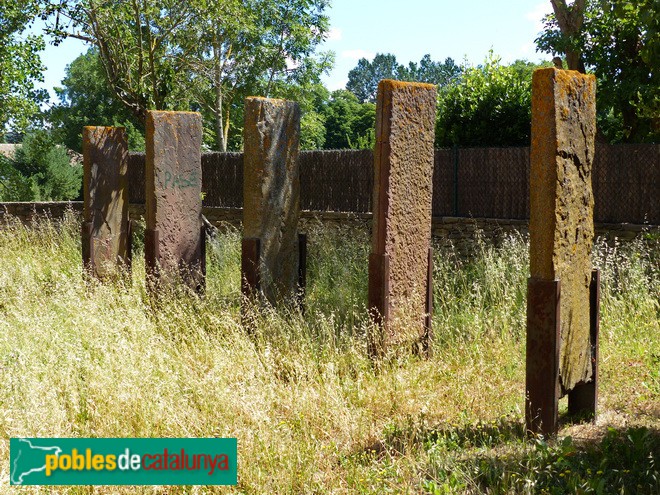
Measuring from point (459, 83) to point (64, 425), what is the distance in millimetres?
10132

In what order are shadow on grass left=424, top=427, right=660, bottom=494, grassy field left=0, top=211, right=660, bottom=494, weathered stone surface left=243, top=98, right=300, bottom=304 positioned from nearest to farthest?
A: 1. shadow on grass left=424, top=427, right=660, bottom=494
2. grassy field left=0, top=211, right=660, bottom=494
3. weathered stone surface left=243, top=98, right=300, bottom=304

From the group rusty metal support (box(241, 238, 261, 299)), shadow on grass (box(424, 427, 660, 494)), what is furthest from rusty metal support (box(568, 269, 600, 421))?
rusty metal support (box(241, 238, 261, 299))

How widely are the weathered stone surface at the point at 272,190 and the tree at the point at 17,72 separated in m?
9.03

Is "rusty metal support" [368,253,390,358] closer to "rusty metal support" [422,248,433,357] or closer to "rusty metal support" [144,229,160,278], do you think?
"rusty metal support" [422,248,433,357]

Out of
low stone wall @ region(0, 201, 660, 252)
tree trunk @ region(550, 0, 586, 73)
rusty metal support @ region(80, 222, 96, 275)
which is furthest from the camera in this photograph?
tree trunk @ region(550, 0, 586, 73)

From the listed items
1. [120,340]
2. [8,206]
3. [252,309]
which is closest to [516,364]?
[252,309]

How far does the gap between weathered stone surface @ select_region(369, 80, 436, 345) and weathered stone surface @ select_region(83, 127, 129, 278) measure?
4.20 m

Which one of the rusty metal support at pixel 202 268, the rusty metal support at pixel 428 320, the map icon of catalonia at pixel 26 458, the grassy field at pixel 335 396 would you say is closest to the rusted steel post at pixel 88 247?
the rusty metal support at pixel 202 268

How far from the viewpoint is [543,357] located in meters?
4.45

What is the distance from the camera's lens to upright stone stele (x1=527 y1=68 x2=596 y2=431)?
443 centimetres

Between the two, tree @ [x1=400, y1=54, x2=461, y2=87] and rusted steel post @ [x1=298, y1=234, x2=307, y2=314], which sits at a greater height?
tree @ [x1=400, y1=54, x2=461, y2=87]

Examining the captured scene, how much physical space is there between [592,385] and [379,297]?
73.2 inches

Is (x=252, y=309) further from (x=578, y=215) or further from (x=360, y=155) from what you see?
(x=360, y=155)

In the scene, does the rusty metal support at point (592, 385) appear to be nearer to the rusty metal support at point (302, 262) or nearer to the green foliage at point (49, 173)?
the rusty metal support at point (302, 262)
